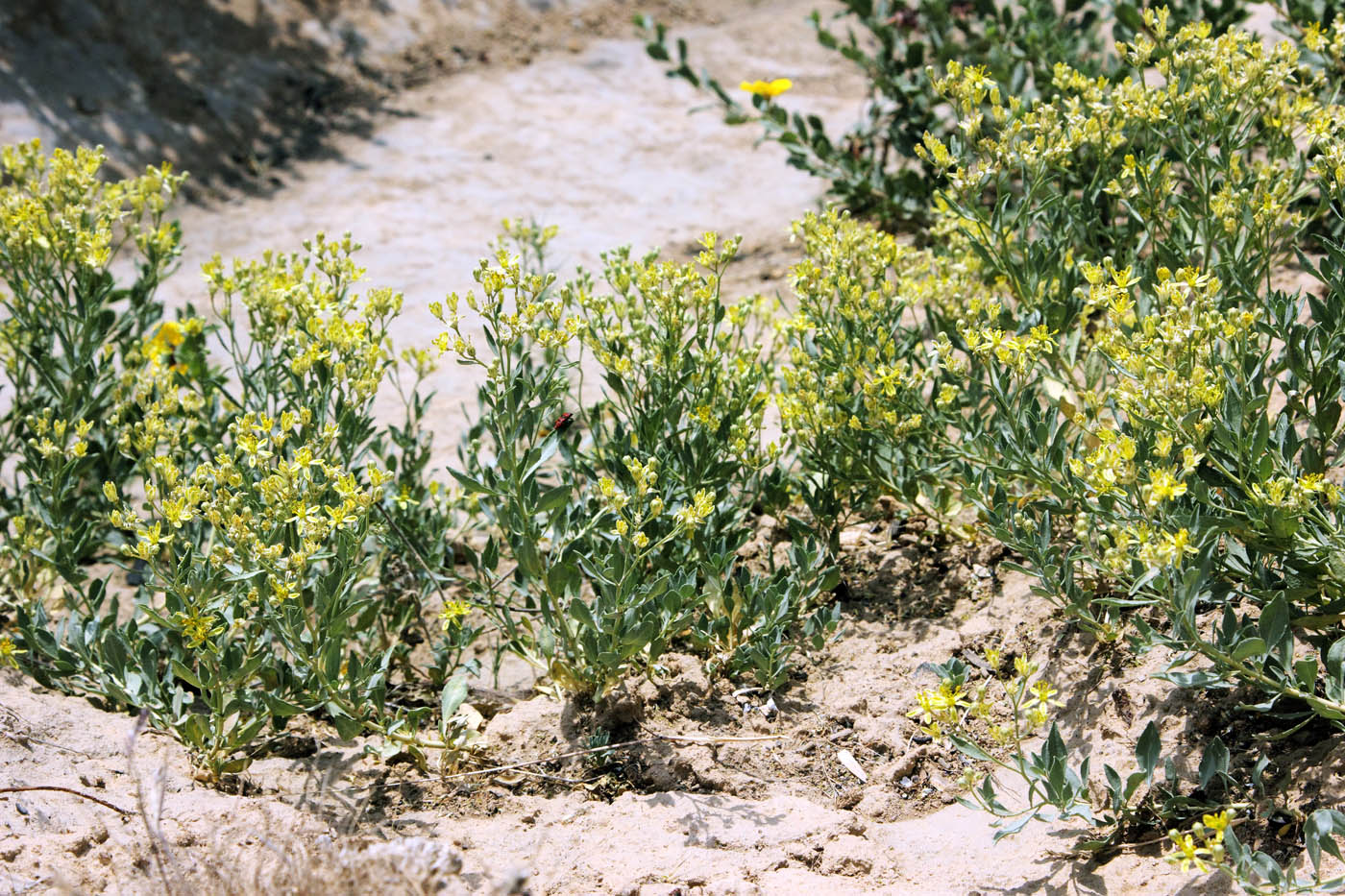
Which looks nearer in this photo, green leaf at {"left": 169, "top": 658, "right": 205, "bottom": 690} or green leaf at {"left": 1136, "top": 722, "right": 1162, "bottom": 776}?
green leaf at {"left": 1136, "top": 722, "right": 1162, "bottom": 776}

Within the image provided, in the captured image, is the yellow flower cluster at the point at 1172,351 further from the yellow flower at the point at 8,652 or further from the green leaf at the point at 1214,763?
the yellow flower at the point at 8,652

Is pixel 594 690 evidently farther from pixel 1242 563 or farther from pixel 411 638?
pixel 1242 563

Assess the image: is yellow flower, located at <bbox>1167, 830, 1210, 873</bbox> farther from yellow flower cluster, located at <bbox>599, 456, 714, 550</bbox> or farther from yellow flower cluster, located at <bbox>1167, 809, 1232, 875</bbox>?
yellow flower cluster, located at <bbox>599, 456, 714, 550</bbox>

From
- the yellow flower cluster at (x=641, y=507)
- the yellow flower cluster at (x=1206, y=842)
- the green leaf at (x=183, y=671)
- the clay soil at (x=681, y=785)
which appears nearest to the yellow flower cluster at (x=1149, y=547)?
the yellow flower cluster at (x=1206, y=842)

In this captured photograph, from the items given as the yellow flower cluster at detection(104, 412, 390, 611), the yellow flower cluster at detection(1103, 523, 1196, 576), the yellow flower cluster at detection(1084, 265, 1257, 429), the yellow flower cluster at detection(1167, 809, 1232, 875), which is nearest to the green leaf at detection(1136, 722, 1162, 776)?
the yellow flower cluster at detection(1167, 809, 1232, 875)

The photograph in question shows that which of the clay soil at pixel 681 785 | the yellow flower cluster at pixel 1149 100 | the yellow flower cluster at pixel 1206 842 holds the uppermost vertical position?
the yellow flower cluster at pixel 1149 100

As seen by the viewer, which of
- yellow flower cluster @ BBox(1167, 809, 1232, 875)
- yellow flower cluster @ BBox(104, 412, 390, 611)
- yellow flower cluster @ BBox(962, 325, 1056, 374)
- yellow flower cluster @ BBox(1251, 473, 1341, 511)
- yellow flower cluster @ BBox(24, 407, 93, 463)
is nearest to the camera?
yellow flower cluster @ BBox(1167, 809, 1232, 875)

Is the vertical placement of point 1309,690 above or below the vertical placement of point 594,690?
above

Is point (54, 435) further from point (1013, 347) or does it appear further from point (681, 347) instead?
A: point (1013, 347)

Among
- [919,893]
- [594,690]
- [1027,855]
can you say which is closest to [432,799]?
[594,690]

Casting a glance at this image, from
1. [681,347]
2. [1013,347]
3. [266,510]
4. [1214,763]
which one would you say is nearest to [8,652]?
[266,510]

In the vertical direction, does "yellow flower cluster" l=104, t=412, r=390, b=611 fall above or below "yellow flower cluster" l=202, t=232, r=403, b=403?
below

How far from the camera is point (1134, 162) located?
3.37 metres

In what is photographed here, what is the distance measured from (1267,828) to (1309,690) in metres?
0.31
